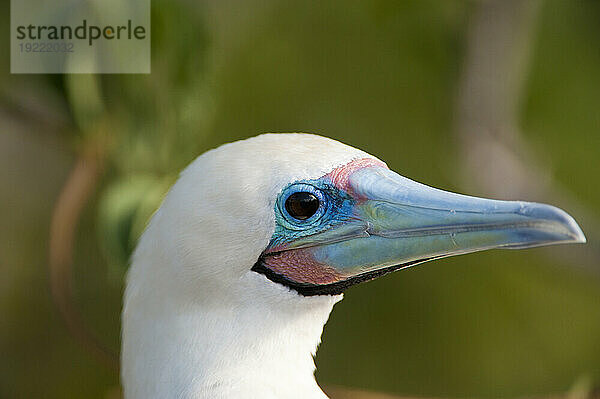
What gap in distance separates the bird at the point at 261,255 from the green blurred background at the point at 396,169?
3.78 feet

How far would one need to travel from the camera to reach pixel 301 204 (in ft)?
3.38

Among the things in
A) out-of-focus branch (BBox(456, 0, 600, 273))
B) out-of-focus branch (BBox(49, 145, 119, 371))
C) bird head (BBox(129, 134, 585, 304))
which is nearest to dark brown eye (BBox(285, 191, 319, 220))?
bird head (BBox(129, 134, 585, 304))

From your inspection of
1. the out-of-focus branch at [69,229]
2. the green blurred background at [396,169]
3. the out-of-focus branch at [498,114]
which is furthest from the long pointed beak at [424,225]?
the green blurred background at [396,169]

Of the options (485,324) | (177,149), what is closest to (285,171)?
(177,149)

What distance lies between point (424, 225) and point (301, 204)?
0.15 meters

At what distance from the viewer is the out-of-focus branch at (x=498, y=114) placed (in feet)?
6.40

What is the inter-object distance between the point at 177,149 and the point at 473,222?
0.83 metres

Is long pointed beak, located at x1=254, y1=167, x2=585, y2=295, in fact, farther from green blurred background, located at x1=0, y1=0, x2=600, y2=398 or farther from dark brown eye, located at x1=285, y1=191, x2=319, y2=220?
green blurred background, located at x1=0, y1=0, x2=600, y2=398

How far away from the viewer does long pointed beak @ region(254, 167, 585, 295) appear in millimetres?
919

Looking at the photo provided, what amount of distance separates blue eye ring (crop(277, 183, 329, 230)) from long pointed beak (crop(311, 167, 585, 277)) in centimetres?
3

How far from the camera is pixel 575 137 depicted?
305cm

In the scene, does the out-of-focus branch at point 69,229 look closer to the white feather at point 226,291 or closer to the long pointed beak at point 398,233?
the white feather at point 226,291

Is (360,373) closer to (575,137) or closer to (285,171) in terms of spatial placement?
(575,137)

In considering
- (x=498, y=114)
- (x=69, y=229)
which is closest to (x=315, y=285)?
(x=69, y=229)
